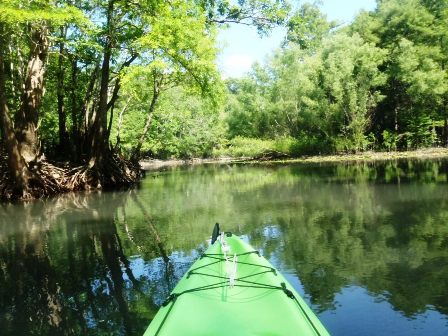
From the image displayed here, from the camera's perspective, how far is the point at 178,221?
1026 cm

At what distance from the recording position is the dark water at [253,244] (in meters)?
4.52

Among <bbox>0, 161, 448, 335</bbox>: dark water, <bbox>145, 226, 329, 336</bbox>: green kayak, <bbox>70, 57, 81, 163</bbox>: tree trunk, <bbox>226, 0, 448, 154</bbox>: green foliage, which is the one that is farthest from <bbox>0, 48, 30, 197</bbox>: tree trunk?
<bbox>226, 0, 448, 154</bbox>: green foliage

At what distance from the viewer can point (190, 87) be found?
21.8m

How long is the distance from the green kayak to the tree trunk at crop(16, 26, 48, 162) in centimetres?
1311

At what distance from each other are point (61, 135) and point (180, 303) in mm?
18312

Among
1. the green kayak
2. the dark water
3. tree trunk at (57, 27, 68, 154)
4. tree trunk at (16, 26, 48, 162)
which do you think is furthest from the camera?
tree trunk at (57, 27, 68, 154)

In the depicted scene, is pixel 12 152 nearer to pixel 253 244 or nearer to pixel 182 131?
pixel 253 244

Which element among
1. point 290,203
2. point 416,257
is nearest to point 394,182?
point 290,203

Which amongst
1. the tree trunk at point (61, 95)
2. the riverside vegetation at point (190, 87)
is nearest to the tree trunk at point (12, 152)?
the riverside vegetation at point (190, 87)

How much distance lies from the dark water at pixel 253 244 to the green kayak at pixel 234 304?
0.70 meters

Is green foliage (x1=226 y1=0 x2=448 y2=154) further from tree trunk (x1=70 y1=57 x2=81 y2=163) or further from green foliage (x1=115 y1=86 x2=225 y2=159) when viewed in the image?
tree trunk (x1=70 y1=57 x2=81 y2=163)

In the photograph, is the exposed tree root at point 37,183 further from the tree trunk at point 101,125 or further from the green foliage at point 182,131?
the green foliage at point 182,131

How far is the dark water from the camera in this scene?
4520mm

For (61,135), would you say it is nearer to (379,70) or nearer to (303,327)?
(303,327)
